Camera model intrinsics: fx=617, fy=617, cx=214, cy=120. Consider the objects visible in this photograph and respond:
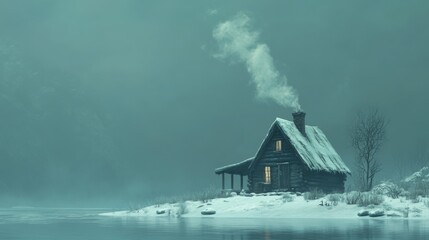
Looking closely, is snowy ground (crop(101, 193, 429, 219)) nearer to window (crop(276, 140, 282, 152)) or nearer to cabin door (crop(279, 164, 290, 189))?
cabin door (crop(279, 164, 290, 189))

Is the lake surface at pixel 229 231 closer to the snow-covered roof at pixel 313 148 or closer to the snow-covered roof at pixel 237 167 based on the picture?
the snow-covered roof at pixel 313 148

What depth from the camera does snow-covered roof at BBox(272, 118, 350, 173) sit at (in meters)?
51.9

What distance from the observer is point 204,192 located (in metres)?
49.2

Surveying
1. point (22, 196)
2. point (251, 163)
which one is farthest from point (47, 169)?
point (251, 163)

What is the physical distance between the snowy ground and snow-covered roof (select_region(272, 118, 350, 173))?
27.7ft

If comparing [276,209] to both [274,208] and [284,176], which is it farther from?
[284,176]

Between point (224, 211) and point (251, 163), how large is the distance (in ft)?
46.9

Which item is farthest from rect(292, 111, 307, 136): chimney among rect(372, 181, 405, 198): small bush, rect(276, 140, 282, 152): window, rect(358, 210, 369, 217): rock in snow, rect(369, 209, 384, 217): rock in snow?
rect(369, 209, 384, 217): rock in snow

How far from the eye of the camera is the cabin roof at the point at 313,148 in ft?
170

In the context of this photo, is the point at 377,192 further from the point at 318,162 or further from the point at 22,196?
the point at 22,196

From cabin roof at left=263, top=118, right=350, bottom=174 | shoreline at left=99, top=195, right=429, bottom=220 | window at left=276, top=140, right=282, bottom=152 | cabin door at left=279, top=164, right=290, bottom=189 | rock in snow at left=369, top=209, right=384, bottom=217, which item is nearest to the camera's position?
rock in snow at left=369, top=209, right=384, bottom=217

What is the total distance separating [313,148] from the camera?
180 feet

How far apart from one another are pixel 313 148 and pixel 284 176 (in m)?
3.78

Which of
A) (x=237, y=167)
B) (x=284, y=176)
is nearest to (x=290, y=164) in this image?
(x=284, y=176)
